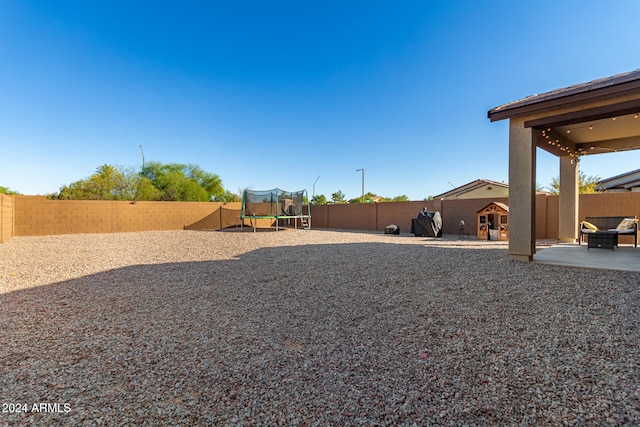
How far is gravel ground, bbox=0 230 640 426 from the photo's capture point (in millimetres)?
1520

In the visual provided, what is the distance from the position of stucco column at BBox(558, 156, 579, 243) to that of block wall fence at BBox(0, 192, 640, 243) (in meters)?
0.95

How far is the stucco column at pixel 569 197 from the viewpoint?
834 cm

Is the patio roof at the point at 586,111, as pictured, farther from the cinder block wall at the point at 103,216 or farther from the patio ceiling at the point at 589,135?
the cinder block wall at the point at 103,216

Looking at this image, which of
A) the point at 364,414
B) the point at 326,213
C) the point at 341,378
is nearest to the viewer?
the point at 364,414

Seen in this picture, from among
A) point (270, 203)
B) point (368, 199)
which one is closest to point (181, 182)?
point (270, 203)

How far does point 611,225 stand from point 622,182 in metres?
14.9

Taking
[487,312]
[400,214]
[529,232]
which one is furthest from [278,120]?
[487,312]

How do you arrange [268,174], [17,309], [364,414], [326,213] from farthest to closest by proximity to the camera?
[268,174]
[326,213]
[17,309]
[364,414]

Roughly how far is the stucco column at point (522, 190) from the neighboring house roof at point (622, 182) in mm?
17309

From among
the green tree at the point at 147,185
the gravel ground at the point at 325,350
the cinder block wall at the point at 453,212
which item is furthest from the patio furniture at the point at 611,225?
the green tree at the point at 147,185

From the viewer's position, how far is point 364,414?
4.87 ft

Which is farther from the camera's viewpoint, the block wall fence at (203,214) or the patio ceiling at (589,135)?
the block wall fence at (203,214)

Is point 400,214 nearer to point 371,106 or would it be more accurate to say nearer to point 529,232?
point 371,106

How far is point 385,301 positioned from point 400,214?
11.3 m
